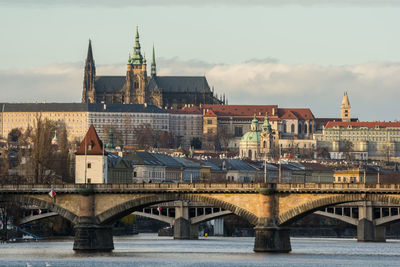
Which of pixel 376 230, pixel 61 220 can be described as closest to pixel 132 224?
pixel 61 220

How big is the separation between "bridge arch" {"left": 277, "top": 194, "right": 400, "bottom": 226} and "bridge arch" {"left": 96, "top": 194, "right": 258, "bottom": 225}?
2.01 meters

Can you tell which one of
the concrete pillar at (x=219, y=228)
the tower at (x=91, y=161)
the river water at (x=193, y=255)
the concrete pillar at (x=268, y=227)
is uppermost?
the tower at (x=91, y=161)

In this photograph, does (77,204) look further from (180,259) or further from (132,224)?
(132,224)

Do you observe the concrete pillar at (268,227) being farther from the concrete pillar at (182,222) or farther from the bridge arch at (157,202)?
the concrete pillar at (182,222)

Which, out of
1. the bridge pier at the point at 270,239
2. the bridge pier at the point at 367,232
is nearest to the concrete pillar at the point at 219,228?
the bridge pier at the point at 367,232

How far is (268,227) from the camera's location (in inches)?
3593

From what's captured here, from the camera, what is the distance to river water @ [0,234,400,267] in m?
85.8

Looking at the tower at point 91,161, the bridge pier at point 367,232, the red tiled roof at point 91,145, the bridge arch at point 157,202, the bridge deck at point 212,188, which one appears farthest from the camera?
the bridge pier at point 367,232

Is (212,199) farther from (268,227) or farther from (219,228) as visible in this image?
(219,228)

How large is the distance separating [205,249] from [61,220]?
23.7 m

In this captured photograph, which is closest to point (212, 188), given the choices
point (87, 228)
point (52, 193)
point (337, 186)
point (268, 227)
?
point (268, 227)

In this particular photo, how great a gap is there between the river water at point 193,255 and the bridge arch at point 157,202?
7.96ft

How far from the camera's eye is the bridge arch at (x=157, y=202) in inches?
3637

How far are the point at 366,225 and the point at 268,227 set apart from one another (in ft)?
115
